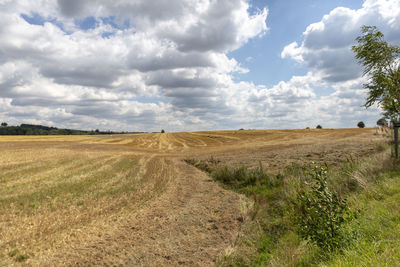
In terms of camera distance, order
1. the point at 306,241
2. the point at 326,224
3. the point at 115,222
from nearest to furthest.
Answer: the point at 326,224
the point at 306,241
the point at 115,222

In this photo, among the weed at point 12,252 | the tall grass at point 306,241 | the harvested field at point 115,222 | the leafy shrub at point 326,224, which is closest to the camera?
the tall grass at point 306,241

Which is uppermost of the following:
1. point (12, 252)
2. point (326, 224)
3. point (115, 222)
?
point (326, 224)

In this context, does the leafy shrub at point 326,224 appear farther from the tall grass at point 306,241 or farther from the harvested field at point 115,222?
the harvested field at point 115,222

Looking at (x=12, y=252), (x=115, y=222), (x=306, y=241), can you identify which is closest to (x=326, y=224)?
(x=306, y=241)

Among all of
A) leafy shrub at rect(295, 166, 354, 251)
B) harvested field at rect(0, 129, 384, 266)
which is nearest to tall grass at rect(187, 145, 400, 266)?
leafy shrub at rect(295, 166, 354, 251)

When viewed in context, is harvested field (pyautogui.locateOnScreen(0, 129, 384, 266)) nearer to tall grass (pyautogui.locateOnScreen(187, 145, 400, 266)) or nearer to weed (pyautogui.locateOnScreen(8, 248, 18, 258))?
weed (pyautogui.locateOnScreen(8, 248, 18, 258))

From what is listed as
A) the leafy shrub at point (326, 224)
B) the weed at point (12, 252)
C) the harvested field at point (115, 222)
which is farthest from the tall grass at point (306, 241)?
the weed at point (12, 252)

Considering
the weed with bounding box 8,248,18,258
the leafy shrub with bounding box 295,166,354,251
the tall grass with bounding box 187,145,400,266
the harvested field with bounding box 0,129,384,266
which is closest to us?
the tall grass with bounding box 187,145,400,266

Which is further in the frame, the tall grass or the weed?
the weed

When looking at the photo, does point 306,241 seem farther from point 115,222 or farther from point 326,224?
point 115,222

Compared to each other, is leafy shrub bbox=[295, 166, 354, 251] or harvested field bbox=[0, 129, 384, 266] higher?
leafy shrub bbox=[295, 166, 354, 251]

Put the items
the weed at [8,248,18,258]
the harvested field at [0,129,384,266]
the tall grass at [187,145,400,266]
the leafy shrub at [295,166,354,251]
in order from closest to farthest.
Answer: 1. the tall grass at [187,145,400,266]
2. the leafy shrub at [295,166,354,251]
3. the weed at [8,248,18,258]
4. the harvested field at [0,129,384,266]

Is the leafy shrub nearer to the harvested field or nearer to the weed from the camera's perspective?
the harvested field

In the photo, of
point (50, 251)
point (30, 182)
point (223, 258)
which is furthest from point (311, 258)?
point (30, 182)
